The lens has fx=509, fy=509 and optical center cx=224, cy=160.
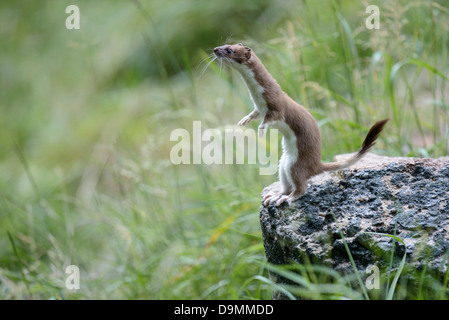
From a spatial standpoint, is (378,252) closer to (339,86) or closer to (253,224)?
(253,224)

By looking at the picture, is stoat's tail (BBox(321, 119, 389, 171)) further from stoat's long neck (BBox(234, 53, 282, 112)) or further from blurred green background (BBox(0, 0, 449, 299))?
blurred green background (BBox(0, 0, 449, 299))

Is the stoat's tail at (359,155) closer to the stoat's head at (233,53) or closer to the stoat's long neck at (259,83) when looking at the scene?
the stoat's long neck at (259,83)

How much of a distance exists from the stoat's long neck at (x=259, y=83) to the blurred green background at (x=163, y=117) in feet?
1.16

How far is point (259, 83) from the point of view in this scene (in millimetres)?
2266

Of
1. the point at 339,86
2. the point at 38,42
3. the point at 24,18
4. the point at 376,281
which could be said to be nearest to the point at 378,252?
→ the point at 376,281

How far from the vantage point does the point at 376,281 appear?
205cm

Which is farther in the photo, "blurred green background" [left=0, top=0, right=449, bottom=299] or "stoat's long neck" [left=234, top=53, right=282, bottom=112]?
"blurred green background" [left=0, top=0, right=449, bottom=299]

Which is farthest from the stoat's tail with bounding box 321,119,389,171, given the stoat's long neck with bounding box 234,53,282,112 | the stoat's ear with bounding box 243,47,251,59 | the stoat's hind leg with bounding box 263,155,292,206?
the stoat's ear with bounding box 243,47,251,59

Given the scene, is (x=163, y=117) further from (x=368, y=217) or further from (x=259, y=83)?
(x=368, y=217)

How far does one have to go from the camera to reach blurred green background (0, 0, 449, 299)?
11.5 ft

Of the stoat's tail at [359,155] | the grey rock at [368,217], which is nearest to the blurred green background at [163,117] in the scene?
the grey rock at [368,217]

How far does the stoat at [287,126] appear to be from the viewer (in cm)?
225

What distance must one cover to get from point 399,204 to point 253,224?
1.42 metres
